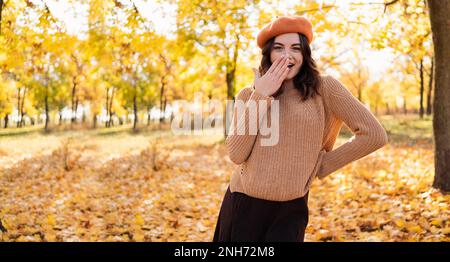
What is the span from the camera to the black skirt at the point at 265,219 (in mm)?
2234

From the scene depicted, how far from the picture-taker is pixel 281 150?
85.7 inches

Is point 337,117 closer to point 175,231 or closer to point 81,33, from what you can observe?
point 175,231

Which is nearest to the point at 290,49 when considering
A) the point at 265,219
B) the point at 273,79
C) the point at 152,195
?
the point at 273,79

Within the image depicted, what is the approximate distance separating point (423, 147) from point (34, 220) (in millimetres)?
11736

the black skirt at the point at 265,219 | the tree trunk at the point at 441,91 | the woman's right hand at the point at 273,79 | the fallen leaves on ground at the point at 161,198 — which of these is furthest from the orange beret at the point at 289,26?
the tree trunk at the point at 441,91

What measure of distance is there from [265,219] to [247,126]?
58 cm

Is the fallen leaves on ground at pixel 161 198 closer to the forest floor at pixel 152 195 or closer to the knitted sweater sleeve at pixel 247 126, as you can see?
the forest floor at pixel 152 195

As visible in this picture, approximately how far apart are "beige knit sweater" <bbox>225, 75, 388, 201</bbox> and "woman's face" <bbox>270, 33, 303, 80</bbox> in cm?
15

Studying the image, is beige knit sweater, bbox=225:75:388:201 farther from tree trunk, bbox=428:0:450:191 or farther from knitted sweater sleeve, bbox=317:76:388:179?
tree trunk, bbox=428:0:450:191

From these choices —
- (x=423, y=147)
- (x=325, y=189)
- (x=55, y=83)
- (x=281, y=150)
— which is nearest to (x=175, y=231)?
(x=325, y=189)

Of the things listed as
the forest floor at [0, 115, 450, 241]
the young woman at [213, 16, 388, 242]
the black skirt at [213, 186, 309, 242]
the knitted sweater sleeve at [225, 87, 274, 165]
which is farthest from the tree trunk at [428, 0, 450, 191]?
→ the knitted sweater sleeve at [225, 87, 274, 165]

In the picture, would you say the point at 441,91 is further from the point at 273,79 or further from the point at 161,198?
the point at 161,198

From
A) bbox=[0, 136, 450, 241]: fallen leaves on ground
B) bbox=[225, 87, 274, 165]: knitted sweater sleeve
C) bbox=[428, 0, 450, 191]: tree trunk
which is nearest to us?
bbox=[225, 87, 274, 165]: knitted sweater sleeve

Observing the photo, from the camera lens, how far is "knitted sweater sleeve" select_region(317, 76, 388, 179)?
2158mm
